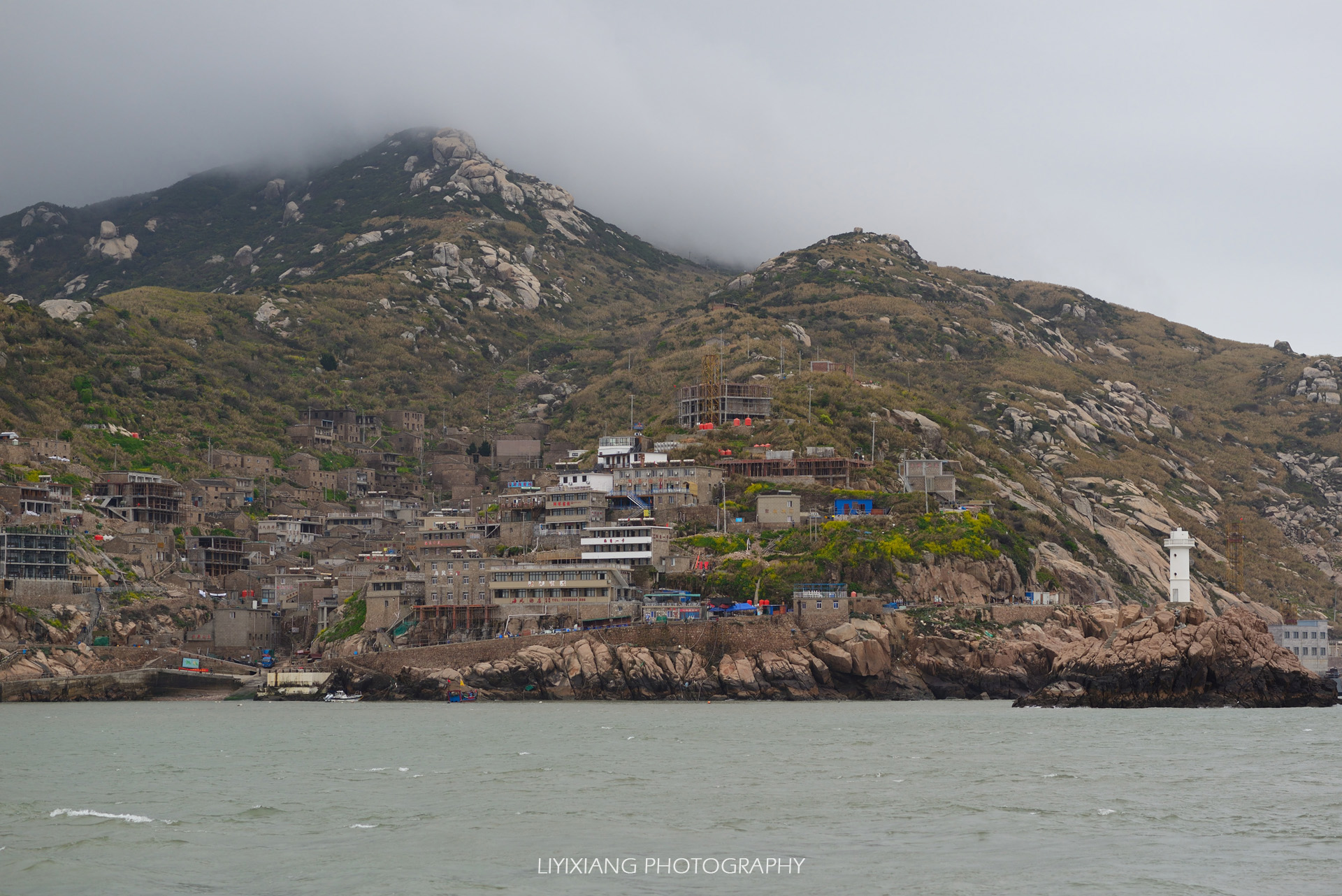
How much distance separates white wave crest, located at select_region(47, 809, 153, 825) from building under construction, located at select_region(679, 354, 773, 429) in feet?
330

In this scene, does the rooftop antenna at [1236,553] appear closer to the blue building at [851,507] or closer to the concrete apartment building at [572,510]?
the blue building at [851,507]

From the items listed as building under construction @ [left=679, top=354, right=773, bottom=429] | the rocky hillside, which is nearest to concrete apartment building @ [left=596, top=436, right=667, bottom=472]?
the rocky hillside

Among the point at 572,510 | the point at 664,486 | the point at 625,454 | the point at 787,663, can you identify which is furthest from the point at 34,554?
the point at 787,663

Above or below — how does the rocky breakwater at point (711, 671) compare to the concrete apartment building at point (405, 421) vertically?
below

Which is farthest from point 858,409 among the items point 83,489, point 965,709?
point 83,489

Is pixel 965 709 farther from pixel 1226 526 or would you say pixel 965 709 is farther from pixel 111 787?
pixel 1226 526

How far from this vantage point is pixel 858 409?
145 meters

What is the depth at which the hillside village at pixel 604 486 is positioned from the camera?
105875mm

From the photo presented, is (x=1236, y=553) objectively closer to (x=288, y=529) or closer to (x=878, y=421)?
(x=878, y=421)

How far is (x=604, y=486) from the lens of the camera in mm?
124312

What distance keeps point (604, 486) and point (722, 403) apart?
78.1 feet

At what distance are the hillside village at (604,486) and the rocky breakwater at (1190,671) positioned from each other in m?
16.9

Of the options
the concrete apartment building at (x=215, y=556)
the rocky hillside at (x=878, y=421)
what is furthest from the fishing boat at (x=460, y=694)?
the concrete apartment building at (x=215, y=556)

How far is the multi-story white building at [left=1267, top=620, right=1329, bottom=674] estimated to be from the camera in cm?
12388
